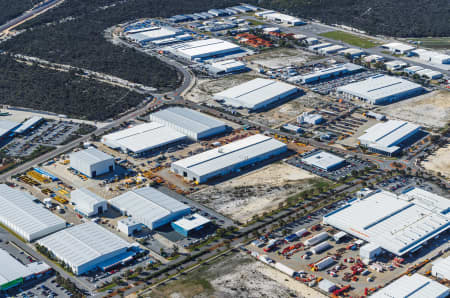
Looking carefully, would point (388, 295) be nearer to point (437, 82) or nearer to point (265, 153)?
point (265, 153)

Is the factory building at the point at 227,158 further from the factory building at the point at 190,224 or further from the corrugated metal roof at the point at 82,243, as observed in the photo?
the corrugated metal roof at the point at 82,243

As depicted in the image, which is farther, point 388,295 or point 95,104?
point 95,104

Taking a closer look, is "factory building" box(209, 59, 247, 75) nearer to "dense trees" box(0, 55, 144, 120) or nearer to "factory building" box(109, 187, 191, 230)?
"dense trees" box(0, 55, 144, 120)

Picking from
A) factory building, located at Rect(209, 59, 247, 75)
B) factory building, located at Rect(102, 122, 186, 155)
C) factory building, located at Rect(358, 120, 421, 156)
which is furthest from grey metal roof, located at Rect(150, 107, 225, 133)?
factory building, located at Rect(209, 59, 247, 75)

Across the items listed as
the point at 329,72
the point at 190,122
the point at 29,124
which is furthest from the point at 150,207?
the point at 329,72

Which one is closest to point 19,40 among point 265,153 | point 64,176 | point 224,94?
point 224,94

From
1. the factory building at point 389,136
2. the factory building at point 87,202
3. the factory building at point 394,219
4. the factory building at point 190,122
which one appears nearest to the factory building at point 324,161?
the factory building at point 389,136

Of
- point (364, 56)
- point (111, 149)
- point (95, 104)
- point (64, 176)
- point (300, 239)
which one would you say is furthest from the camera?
point (364, 56)
